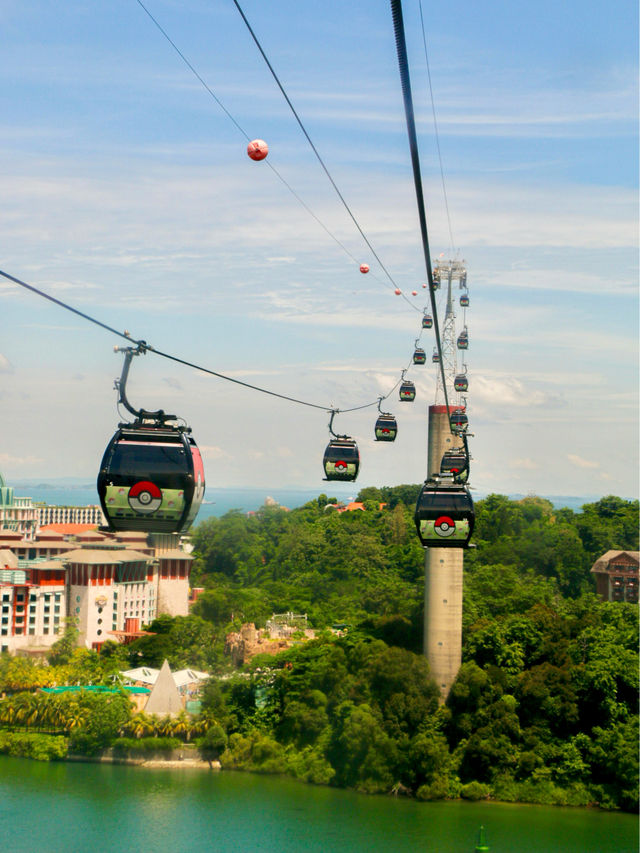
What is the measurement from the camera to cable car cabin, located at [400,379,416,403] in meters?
29.9

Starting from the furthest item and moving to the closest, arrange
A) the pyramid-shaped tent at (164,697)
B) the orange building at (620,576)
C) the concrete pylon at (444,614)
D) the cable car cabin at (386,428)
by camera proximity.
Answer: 1. the orange building at (620,576)
2. the pyramid-shaped tent at (164,697)
3. the concrete pylon at (444,614)
4. the cable car cabin at (386,428)

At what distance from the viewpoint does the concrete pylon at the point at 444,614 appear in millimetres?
38312

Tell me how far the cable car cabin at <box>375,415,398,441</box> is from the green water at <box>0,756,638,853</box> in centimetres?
1321

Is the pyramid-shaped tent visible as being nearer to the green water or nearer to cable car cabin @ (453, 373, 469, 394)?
the green water

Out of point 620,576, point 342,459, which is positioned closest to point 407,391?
point 342,459

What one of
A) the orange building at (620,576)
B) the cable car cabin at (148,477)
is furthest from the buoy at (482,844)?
the orange building at (620,576)

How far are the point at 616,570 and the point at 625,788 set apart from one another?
93.0 feet

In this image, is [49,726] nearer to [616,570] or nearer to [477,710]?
[477,710]

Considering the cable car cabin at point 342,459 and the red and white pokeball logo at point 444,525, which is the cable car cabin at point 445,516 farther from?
the cable car cabin at point 342,459

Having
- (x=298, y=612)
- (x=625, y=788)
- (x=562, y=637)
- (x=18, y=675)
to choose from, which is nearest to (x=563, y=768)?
(x=625, y=788)

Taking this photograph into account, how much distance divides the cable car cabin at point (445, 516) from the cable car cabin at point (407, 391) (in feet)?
53.6

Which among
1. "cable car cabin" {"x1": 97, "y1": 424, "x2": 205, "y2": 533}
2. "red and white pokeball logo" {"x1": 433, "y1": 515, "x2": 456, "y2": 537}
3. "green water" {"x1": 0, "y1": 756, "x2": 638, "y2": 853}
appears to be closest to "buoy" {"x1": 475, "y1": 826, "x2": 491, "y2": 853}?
"green water" {"x1": 0, "y1": 756, "x2": 638, "y2": 853}

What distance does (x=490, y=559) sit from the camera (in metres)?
63.8

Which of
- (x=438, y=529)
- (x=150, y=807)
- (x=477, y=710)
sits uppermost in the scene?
(x=438, y=529)
